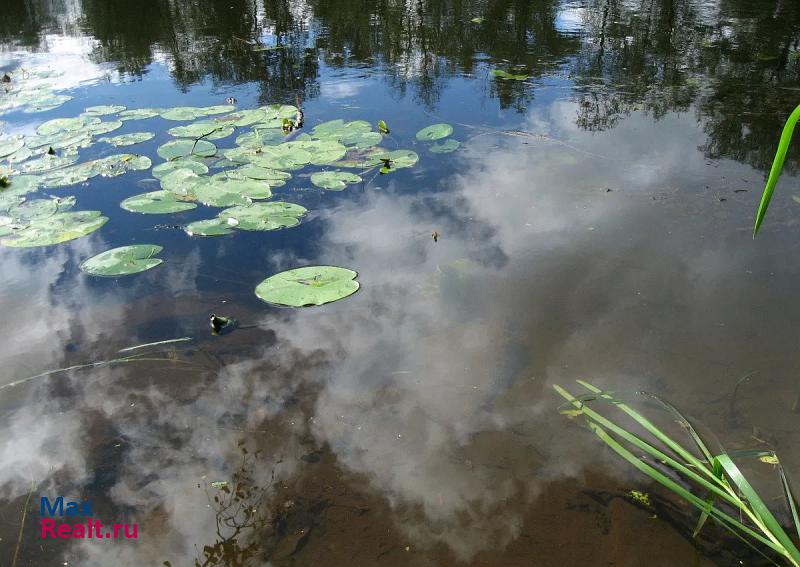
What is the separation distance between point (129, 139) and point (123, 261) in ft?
5.46

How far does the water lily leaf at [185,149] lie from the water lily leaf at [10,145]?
3.32ft

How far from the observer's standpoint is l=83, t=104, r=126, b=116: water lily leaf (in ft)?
15.3

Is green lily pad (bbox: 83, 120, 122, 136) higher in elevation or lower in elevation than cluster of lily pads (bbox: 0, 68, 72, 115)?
lower

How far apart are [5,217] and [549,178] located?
2.97 m

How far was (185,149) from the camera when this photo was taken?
3914 mm

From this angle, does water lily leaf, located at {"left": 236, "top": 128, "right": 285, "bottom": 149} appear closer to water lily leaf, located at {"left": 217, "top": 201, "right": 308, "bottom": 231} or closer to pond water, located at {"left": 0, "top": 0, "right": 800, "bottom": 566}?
pond water, located at {"left": 0, "top": 0, "right": 800, "bottom": 566}

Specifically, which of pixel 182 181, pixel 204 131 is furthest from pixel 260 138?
pixel 182 181

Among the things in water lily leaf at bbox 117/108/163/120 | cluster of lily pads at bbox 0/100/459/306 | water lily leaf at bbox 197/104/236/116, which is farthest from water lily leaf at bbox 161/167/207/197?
water lily leaf at bbox 117/108/163/120

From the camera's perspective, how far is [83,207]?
11.2 ft

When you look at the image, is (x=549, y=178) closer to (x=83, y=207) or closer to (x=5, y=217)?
(x=83, y=207)

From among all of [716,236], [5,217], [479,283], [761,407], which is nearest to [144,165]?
[5,217]

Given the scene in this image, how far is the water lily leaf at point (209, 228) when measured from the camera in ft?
10.1

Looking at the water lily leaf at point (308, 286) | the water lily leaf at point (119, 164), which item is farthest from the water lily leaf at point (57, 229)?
the water lily leaf at point (308, 286)

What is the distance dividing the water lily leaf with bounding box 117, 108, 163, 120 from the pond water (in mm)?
107
